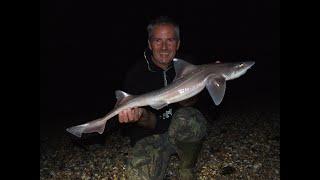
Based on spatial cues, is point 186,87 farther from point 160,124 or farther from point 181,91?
point 160,124

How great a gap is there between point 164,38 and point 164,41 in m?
0.05

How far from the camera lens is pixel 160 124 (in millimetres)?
5516

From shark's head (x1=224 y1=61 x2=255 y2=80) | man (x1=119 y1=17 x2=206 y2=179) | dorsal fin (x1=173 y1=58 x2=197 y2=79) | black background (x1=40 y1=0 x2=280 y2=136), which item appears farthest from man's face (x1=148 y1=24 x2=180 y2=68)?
black background (x1=40 y1=0 x2=280 y2=136)

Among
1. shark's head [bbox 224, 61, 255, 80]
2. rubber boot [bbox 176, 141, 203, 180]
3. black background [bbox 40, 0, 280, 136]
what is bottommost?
rubber boot [bbox 176, 141, 203, 180]

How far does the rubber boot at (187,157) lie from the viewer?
16.9 feet

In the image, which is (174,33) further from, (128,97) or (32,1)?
(32,1)

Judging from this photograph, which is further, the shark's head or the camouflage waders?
the camouflage waders

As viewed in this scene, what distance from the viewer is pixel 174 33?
525 cm

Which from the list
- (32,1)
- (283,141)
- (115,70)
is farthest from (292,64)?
(115,70)

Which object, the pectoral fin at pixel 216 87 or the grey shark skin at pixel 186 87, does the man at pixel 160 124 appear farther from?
the pectoral fin at pixel 216 87

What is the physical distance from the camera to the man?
510 cm

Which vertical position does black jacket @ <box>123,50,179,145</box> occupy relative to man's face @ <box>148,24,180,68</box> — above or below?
below

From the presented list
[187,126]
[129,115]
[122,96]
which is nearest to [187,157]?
[187,126]

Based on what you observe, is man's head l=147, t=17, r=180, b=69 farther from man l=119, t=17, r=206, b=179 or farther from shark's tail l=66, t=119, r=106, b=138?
shark's tail l=66, t=119, r=106, b=138
